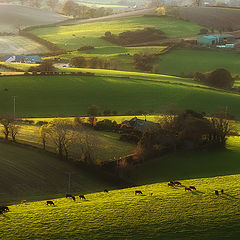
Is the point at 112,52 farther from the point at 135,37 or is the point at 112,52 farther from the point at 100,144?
the point at 100,144

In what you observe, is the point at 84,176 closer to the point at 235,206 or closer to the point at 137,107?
the point at 235,206

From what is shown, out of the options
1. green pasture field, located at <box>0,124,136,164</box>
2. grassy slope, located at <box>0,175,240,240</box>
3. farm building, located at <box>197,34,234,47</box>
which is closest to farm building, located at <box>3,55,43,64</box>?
farm building, located at <box>197,34,234,47</box>

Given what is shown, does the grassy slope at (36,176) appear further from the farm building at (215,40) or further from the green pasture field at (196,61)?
the farm building at (215,40)

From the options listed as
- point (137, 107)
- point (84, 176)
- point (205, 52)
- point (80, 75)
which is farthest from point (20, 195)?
point (205, 52)

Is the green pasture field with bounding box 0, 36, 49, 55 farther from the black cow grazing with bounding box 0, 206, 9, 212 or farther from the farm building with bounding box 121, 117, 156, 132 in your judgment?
the black cow grazing with bounding box 0, 206, 9, 212

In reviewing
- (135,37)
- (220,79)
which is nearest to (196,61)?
(220,79)

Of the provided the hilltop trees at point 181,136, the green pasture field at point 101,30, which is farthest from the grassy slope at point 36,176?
the green pasture field at point 101,30
